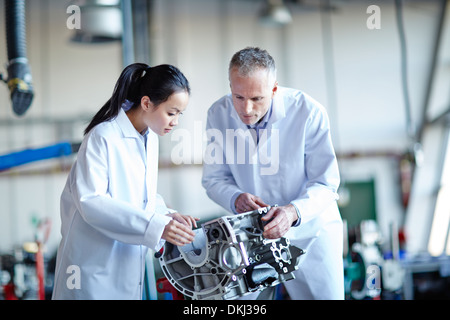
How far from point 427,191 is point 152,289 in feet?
25.4

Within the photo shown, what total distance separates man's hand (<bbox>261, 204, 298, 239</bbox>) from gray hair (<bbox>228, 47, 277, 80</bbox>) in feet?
1.42

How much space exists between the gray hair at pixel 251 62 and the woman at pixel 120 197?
179mm

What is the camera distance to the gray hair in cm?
169

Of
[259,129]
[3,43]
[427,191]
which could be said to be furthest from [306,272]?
[427,191]

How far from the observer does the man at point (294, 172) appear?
1821 mm

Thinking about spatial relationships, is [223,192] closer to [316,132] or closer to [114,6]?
[316,132]

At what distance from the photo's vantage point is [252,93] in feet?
5.60

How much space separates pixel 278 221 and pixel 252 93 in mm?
407

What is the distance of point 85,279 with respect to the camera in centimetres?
158

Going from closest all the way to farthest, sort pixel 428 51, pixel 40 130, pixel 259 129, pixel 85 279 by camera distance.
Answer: pixel 85 279 → pixel 259 129 → pixel 40 130 → pixel 428 51
